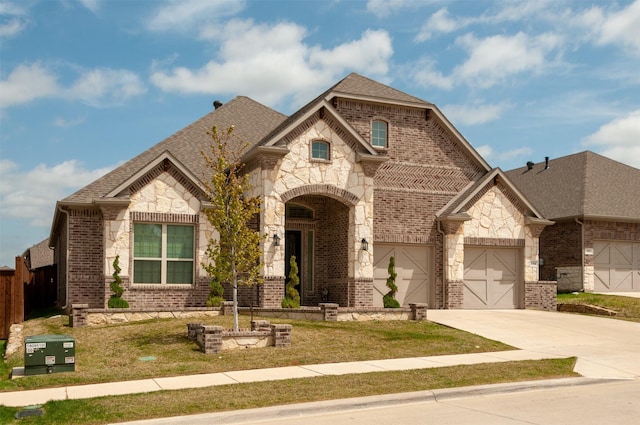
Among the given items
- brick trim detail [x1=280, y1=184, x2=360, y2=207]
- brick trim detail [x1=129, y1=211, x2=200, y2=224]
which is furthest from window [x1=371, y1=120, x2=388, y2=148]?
brick trim detail [x1=129, y1=211, x2=200, y2=224]

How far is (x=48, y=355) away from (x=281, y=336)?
5.11 meters

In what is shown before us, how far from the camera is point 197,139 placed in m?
26.8

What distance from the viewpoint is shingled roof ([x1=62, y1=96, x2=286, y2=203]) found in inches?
894

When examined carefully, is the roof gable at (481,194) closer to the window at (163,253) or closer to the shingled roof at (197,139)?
the shingled roof at (197,139)

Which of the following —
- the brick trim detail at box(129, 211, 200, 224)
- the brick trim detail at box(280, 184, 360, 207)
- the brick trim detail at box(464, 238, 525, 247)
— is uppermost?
the brick trim detail at box(280, 184, 360, 207)

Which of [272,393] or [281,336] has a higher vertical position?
[281,336]

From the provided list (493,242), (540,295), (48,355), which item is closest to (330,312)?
(493,242)

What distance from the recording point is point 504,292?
26094mm

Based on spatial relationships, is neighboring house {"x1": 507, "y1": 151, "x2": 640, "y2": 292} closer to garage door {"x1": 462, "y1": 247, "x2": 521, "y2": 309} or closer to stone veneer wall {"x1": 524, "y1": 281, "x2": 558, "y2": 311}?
stone veneer wall {"x1": 524, "y1": 281, "x2": 558, "y2": 311}

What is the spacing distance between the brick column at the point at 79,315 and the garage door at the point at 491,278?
1341 cm

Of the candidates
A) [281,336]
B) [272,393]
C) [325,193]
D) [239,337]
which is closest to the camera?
[272,393]

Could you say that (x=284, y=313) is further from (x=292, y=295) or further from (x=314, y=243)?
(x=314, y=243)

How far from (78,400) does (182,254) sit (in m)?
11.8

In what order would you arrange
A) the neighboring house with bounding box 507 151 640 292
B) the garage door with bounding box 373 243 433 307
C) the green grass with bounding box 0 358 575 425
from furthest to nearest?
1. the neighboring house with bounding box 507 151 640 292
2. the garage door with bounding box 373 243 433 307
3. the green grass with bounding box 0 358 575 425
